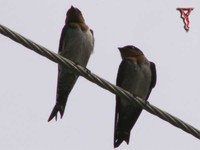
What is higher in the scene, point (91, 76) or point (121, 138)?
point (91, 76)

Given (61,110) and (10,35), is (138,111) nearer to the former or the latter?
(61,110)

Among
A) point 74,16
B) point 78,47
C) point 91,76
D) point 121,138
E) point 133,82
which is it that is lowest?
point 121,138

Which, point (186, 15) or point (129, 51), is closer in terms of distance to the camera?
point (129, 51)

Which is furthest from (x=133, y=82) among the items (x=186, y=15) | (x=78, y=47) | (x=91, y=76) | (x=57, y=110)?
(x=186, y=15)

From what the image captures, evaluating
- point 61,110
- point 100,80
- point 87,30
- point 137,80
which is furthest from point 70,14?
point 100,80

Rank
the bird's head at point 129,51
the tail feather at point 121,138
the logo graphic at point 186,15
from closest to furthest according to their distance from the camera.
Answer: the tail feather at point 121,138, the bird's head at point 129,51, the logo graphic at point 186,15

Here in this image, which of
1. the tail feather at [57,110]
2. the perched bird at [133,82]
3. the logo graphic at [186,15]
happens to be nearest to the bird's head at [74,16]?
the perched bird at [133,82]

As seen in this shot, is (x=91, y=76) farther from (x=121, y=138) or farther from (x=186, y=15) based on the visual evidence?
(x=186, y=15)

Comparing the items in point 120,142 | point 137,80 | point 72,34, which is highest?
point 72,34

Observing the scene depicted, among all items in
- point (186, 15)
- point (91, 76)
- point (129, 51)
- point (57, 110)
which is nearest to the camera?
point (91, 76)

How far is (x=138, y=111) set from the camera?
8.77 m

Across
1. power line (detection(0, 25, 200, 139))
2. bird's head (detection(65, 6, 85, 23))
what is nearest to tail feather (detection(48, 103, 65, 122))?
bird's head (detection(65, 6, 85, 23))

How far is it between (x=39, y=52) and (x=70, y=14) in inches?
137

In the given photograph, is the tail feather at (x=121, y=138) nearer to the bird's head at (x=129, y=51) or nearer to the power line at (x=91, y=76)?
the bird's head at (x=129, y=51)
